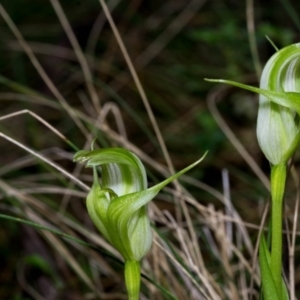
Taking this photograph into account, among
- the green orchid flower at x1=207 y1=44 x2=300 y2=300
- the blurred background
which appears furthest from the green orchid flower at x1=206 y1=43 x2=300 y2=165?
the blurred background

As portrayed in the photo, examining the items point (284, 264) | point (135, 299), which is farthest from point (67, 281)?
point (135, 299)

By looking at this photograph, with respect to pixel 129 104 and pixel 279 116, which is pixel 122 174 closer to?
pixel 279 116

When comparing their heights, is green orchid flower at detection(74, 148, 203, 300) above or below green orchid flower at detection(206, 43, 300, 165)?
below

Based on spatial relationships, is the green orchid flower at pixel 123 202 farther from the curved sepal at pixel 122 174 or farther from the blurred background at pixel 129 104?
the blurred background at pixel 129 104

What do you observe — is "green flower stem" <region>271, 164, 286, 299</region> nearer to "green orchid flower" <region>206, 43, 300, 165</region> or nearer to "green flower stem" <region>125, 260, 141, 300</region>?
"green orchid flower" <region>206, 43, 300, 165</region>

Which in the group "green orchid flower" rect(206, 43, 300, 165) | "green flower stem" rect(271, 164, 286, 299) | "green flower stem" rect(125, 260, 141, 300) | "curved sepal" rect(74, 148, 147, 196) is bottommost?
"green flower stem" rect(125, 260, 141, 300)

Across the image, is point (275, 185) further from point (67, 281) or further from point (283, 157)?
point (67, 281)

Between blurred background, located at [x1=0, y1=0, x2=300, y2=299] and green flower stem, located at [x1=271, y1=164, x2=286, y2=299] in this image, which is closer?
green flower stem, located at [x1=271, y1=164, x2=286, y2=299]
